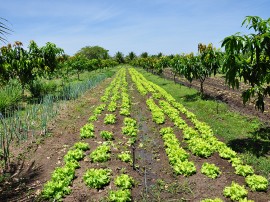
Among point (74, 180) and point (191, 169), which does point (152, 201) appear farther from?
A: point (74, 180)

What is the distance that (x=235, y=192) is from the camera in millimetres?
5426

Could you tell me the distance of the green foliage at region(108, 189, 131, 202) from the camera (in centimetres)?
541

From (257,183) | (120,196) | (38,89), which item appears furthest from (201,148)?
(38,89)

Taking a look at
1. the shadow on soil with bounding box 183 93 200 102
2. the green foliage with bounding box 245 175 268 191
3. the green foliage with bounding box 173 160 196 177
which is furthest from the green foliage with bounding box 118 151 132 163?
the shadow on soil with bounding box 183 93 200 102

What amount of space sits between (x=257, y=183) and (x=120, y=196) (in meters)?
3.08

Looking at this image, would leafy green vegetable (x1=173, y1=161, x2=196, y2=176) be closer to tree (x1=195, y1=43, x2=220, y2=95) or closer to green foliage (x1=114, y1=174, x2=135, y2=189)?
green foliage (x1=114, y1=174, x2=135, y2=189)

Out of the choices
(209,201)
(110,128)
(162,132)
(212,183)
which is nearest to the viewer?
(209,201)

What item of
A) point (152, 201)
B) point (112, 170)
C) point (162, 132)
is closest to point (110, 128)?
point (162, 132)

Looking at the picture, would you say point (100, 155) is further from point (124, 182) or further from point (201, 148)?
point (201, 148)

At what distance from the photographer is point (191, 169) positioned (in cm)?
659

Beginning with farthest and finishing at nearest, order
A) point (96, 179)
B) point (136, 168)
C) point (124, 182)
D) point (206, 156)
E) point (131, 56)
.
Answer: point (131, 56) < point (206, 156) < point (136, 168) < point (96, 179) < point (124, 182)

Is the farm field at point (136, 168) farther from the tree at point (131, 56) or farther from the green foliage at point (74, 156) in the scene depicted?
the tree at point (131, 56)

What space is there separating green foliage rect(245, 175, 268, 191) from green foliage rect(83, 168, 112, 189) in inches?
131

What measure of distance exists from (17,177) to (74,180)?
5.13 feet
